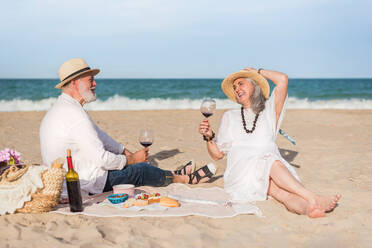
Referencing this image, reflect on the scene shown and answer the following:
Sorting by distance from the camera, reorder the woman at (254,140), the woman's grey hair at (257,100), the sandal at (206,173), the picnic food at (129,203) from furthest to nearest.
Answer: the sandal at (206,173) → the woman's grey hair at (257,100) → the woman at (254,140) → the picnic food at (129,203)

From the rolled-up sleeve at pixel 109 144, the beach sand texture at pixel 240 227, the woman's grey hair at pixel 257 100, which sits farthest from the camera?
the rolled-up sleeve at pixel 109 144

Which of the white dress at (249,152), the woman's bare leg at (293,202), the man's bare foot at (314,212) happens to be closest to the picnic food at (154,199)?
the white dress at (249,152)

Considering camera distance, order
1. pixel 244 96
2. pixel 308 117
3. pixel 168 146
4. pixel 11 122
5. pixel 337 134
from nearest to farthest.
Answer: pixel 244 96
pixel 168 146
pixel 337 134
pixel 11 122
pixel 308 117

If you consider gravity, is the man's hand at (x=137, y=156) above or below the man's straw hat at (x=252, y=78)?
below

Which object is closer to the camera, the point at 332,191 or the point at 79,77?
the point at 79,77

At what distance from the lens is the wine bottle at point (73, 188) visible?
11.7 feet

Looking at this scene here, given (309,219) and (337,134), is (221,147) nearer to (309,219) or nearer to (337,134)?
(309,219)

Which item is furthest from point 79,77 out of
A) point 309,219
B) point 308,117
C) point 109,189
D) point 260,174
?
point 308,117

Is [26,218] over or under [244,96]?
under

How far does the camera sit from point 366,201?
4.21 metres

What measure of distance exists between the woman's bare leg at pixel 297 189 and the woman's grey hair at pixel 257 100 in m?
0.72

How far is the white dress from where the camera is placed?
414 centimetres

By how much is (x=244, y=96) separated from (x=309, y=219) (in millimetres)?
1615

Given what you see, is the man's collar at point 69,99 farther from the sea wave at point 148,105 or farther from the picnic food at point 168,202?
the sea wave at point 148,105
